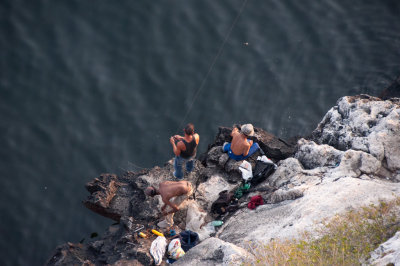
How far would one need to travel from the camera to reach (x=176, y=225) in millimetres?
10070

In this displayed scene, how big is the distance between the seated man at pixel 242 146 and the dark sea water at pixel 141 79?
235 centimetres

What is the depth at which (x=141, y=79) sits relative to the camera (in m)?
13.8

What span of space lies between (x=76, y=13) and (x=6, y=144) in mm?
5599

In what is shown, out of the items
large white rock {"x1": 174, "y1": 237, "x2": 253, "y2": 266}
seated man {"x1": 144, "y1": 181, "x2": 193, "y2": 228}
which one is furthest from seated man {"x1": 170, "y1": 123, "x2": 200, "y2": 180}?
large white rock {"x1": 174, "y1": 237, "x2": 253, "y2": 266}

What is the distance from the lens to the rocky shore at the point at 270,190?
830 cm

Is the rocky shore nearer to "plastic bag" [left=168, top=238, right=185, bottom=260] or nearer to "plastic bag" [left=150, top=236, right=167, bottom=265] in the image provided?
"plastic bag" [left=150, top=236, right=167, bottom=265]

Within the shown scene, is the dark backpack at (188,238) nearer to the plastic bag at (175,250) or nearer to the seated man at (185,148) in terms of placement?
the plastic bag at (175,250)

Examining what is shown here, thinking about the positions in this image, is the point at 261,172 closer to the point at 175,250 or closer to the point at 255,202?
the point at 255,202

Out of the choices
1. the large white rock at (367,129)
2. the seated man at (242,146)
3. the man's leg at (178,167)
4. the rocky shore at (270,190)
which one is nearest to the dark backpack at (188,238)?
the rocky shore at (270,190)

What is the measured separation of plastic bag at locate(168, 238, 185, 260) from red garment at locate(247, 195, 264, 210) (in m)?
2.05

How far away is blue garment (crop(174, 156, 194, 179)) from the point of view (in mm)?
10594

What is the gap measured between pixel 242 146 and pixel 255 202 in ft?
5.55

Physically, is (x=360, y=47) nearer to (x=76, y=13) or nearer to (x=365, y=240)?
(x=365, y=240)

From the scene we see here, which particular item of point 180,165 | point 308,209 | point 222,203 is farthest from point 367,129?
point 180,165
